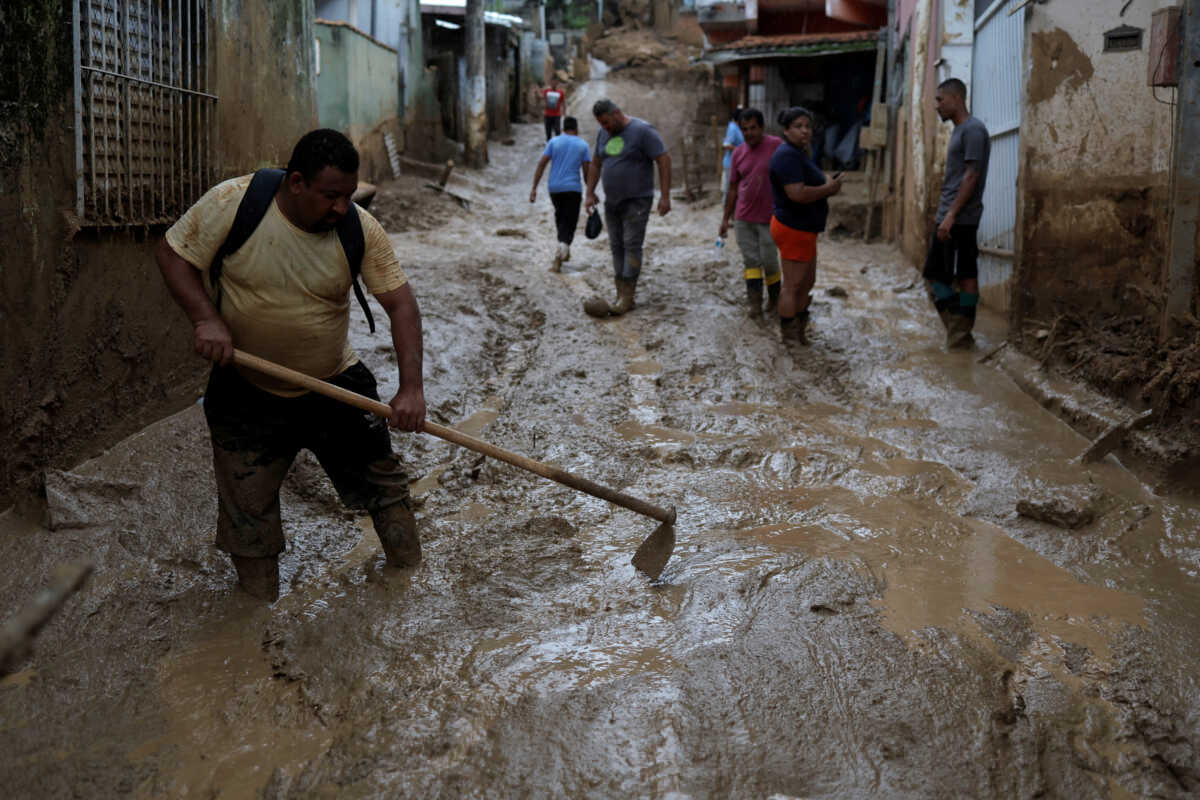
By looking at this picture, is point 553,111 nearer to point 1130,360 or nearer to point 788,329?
point 788,329

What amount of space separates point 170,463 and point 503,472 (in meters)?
1.45

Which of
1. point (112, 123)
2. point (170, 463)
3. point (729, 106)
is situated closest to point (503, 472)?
point (170, 463)

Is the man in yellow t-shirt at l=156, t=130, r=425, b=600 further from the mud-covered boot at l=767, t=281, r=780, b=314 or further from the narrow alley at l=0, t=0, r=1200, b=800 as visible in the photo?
the mud-covered boot at l=767, t=281, r=780, b=314

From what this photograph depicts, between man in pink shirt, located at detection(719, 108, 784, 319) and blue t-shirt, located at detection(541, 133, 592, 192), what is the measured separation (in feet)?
9.05

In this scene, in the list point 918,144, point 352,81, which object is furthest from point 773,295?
point 352,81

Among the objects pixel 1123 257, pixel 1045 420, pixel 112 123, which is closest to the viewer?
pixel 112 123

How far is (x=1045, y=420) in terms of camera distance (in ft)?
17.6

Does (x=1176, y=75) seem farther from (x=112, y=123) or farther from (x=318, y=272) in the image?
(x=112, y=123)

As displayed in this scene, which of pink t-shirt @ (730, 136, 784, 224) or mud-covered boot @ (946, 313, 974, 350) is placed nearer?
mud-covered boot @ (946, 313, 974, 350)

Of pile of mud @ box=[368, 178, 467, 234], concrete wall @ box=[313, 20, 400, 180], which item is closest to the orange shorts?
pile of mud @ box=[368, 178, 467, 234]

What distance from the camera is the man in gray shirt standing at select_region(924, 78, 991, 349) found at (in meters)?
6.36

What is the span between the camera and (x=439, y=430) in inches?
133

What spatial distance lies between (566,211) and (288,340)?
737 cm

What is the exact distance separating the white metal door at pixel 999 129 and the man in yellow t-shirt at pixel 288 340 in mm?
5623
